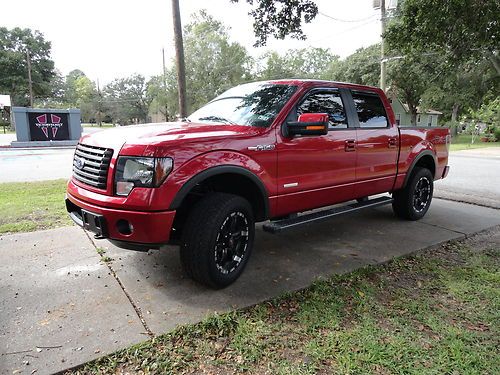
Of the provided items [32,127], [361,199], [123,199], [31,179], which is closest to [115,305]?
[123,199]

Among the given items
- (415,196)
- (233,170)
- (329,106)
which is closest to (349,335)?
(233,170)

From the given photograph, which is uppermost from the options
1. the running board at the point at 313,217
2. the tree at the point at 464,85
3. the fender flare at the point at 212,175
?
the tree at the point at 464,85

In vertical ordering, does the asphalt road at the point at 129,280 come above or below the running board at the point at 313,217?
below

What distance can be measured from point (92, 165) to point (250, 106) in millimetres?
1755

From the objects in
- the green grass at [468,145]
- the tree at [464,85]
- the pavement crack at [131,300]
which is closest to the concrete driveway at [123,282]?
the pavement crack at [131,300]

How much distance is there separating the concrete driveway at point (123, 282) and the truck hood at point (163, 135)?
51.6 inches

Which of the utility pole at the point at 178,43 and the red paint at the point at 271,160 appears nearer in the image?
the red paint at the point at 271,160

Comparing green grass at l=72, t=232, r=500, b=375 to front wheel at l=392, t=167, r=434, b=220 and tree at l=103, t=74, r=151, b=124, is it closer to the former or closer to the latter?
front wheel at l=392, t=167, r=434, b=220

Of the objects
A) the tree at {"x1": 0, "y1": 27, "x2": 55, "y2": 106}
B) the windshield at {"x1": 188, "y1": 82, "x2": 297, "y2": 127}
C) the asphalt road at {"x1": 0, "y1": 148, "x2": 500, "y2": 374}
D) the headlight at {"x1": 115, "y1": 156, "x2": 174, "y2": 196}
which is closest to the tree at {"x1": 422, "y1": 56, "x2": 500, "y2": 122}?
the asphalt road at {"x1": 0, "y1": 148, "x2": 500, "y2": 374}

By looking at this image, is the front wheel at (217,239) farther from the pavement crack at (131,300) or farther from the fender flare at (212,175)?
the pavement crack at (131,300)

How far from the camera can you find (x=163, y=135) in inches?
126

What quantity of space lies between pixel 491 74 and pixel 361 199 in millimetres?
26482

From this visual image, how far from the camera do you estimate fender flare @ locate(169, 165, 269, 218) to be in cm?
308

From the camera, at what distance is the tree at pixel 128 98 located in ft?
260
